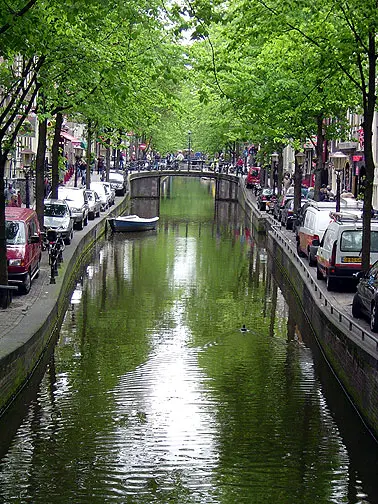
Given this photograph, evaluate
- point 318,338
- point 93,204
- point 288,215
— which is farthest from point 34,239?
point 93,204

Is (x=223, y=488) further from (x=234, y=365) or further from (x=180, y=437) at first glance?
(x=234, y=365)

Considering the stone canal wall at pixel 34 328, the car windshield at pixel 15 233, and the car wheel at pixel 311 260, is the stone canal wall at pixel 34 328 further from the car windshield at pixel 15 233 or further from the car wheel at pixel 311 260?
the car wheel at pixel 311 260

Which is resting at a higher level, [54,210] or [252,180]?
[252,180]

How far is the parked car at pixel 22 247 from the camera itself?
2400 centimetres

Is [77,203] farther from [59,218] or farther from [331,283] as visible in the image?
[331,283]

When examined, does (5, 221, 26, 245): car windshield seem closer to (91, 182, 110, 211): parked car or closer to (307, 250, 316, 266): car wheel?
(307, 250, 316, 266): car wheel

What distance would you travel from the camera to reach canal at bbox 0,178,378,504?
1309 cm

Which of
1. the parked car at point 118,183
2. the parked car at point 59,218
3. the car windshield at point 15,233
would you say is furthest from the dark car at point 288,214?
the parked car at point 118,183

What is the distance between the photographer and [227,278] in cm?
3453

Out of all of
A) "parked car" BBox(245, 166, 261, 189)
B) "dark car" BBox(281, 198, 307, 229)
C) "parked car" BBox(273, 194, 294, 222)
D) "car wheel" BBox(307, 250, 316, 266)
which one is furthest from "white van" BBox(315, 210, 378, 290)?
"parked car" BBox(245, 166, 261, 189)

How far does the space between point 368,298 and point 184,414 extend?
5.28m

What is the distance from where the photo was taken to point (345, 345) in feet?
58.9

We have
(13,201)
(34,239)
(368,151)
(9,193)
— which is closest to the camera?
(368,151)

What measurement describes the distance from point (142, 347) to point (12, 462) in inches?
319
